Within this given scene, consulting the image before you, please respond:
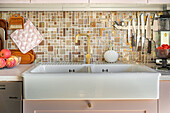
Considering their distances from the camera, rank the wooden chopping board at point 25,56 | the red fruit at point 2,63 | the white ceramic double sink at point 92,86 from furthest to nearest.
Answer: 1. the wooden chopping board at point 25,56
2. the red fruit at point 2,63
3. the white ceramic double sink at point 92,86

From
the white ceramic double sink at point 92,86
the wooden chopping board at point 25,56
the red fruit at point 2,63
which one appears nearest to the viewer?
the white ceramic double sink at point 92,86

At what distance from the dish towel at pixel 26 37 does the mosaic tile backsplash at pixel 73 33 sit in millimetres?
43

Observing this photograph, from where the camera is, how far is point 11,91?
52.4 inches

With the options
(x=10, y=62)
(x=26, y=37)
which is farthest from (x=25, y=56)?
(x=10, y=62)

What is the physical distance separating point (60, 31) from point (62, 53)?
9.4 inches

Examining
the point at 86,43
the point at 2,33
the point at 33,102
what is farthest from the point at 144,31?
the point at 2,33

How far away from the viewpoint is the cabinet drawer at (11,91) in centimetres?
133

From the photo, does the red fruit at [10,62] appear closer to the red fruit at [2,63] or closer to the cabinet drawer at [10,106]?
the red fruit at [2,63]

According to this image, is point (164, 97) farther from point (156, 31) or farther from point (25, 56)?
point (25, 56)

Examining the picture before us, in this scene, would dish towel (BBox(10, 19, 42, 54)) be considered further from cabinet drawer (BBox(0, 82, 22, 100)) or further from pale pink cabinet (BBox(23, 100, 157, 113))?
pale pink cabinet (BBox(23, 100, 157, 113))

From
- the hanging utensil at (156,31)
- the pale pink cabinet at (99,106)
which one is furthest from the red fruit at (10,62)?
the hanging utensil at (156,31)

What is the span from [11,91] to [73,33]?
927 mm

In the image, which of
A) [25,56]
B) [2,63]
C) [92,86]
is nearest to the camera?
[92,86]

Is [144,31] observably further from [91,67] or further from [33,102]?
[33,102]
